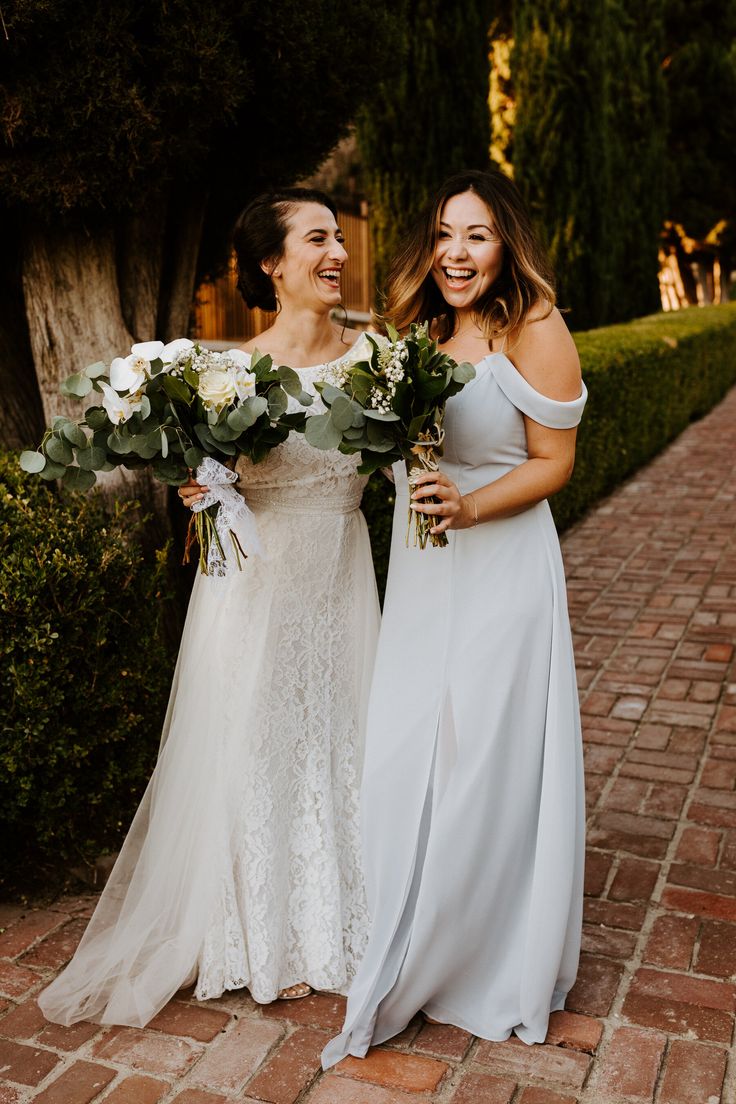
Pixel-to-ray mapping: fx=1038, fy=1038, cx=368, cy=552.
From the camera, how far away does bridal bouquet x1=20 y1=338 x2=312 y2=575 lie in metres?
2.39

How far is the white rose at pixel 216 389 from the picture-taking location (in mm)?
2375

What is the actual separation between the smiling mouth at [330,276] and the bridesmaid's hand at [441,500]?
716 millimetres

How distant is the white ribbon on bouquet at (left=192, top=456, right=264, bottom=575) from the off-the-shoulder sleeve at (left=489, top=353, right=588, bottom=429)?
688mm

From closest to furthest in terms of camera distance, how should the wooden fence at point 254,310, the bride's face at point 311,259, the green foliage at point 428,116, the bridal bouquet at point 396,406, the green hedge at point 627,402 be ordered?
1. the bridal bouquet at point 396,406
2. the bride's face at point 311,259
3. the green hedge at point 627,402
4. the green foliage at point 428,116
5. the wooden fence at point 254,310

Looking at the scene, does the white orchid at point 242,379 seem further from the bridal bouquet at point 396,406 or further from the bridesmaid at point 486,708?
the bridesmaid at point 486,708

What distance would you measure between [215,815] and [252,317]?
9764 mm

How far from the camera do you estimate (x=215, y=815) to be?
9.18 ft

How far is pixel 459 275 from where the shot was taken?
2543 mm

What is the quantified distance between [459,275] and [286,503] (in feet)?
2.49

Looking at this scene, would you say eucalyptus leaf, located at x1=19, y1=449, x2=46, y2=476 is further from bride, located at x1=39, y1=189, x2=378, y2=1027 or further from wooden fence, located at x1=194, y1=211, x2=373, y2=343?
wooden fence, located at x1=194, y1=211, x2=373, y2=343

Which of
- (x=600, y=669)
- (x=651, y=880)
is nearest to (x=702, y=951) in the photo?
(x=651, y=880)

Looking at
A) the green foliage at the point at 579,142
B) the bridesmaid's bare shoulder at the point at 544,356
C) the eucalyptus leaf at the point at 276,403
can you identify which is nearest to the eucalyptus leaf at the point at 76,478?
the eucalyptus leaf at the point at 276,403

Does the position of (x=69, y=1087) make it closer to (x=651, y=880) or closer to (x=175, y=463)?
(x=175, y=463)

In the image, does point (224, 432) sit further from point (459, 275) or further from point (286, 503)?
point (459, 275)
